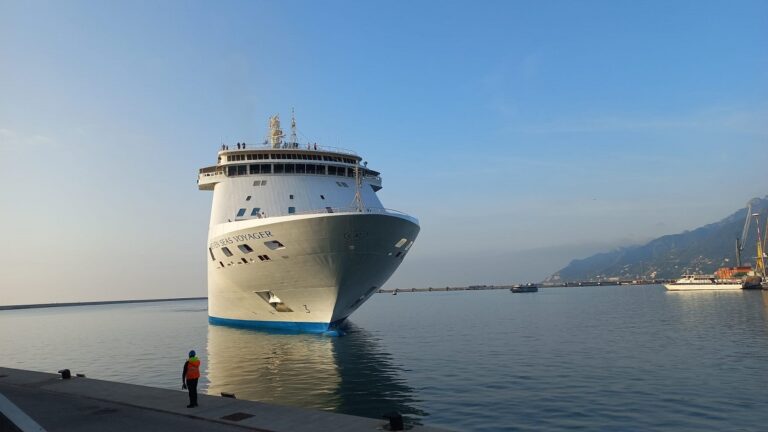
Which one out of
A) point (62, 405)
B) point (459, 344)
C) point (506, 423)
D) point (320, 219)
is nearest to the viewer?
point (62, 405)

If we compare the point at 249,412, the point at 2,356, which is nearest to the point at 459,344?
the point at 249,412

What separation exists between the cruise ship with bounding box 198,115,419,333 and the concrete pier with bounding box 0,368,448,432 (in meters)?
14.0

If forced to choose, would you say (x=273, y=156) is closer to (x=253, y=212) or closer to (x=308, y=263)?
(x=253, y=212)

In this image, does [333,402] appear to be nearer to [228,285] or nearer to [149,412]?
[149,412]

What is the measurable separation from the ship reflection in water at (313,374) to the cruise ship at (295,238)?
7.17 feet

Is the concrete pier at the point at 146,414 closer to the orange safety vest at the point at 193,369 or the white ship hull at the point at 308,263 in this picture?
the orange safety vest at the point at 193,369

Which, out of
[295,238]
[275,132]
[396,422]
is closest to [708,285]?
[275,132]

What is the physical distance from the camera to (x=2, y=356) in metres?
39.1

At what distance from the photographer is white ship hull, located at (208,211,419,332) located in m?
27.6

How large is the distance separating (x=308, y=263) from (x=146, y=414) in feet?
55.8

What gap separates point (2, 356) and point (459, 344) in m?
36.7

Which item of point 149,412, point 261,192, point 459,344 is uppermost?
point 261,192

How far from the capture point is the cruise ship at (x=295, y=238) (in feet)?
91.7

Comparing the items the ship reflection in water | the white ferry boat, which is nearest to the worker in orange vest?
the ship reflection in water
